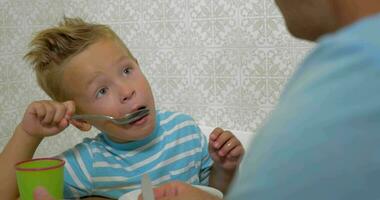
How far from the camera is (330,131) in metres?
0.32

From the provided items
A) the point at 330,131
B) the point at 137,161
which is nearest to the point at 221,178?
the point at 137,161

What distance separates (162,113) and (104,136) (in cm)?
15

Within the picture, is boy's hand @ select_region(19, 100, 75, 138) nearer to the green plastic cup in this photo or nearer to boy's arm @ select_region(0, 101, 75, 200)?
boy's arm @ select_region(0, 101, 75, 200)

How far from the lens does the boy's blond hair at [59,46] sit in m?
1.09

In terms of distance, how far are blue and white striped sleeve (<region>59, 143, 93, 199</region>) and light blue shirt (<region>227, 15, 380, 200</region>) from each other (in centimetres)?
77

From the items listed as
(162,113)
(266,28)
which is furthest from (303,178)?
(266,28)

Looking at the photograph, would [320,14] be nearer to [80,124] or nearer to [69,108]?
[69,108]

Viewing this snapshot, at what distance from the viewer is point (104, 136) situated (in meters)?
1.14

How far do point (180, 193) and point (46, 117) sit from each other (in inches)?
14.2

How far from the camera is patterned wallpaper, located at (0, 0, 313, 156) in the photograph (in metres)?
1.48

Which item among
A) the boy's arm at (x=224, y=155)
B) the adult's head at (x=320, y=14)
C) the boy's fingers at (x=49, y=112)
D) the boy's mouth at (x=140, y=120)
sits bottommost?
the boy's arm at (x=224, y=155)

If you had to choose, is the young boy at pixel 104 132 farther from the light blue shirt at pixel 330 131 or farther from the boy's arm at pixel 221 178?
the light blue shirt at pixel 330 131

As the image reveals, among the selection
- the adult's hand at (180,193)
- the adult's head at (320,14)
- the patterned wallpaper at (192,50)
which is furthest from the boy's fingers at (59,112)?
the patterned wallpaper at (192,50)

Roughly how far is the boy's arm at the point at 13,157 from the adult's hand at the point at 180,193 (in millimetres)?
325
